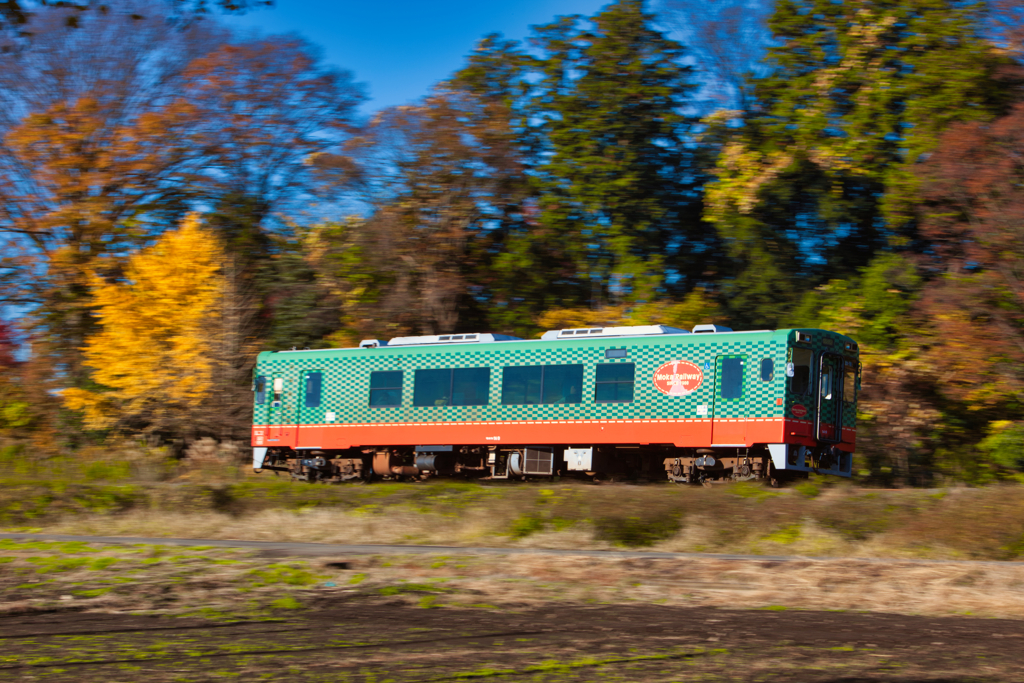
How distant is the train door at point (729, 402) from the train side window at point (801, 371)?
906 millimetres

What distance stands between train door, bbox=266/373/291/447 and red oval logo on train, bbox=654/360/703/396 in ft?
31.4

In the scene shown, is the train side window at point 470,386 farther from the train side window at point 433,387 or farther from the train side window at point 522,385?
the train side window at point 522,385

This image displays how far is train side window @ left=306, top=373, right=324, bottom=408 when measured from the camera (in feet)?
89.7

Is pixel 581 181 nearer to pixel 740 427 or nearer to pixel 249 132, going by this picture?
pixel 249 132

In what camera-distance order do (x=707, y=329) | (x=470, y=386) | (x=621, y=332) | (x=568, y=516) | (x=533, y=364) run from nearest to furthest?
(x=568, y=516) < (x=707, y=329) < (x=621, y=332) < (x=533, y=364) < (x=470, y=386)

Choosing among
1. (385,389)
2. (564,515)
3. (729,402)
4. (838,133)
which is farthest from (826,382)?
(838,133)

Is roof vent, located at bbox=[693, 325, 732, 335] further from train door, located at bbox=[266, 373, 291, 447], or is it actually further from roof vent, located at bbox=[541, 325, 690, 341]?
train door, located at bbox=[266, 373, 291, 447]

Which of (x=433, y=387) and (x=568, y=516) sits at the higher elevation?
(x=433, y=387)

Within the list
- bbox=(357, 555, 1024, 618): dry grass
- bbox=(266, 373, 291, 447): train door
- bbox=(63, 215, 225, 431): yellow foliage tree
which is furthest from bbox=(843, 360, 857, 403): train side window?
bbox=(63, 215, 225, 431): yellow foliage tree

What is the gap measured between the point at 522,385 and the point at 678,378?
3458 millimetres

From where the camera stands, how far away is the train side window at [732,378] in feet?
72.6

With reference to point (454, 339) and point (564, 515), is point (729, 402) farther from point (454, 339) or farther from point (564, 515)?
point (454, 339)

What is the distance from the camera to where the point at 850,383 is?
24.0 m

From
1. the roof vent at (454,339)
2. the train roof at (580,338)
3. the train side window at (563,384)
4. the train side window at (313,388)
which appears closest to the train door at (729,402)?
the train roof at (580,338)
